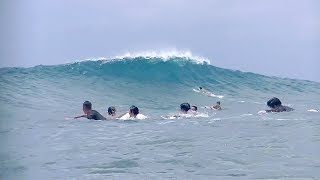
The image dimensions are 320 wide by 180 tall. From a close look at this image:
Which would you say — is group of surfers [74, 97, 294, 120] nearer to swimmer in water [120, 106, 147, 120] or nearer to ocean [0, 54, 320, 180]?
swimmer in water [120, 106, 147, 120]

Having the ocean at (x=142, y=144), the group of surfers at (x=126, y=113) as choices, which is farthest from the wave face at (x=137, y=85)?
the group of surfers at (x=126, y=113)

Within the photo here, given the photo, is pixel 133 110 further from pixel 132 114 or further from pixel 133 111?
pixel 132 114

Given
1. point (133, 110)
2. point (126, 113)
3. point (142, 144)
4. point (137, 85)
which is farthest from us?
point (137, 85)

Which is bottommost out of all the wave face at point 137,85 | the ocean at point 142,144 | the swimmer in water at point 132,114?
the ocean at point 142,144

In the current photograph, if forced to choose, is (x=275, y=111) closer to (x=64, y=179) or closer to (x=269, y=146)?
(x=269, y=146)

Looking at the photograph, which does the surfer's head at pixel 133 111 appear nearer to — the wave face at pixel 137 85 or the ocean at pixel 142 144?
the ocean at pixel 142 144

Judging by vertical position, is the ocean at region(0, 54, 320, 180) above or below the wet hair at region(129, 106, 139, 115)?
below

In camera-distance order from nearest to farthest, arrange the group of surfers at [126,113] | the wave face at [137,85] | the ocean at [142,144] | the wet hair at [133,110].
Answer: the ocean at [142,144] < the group of surfers at [126,113] < the wet hair at [133,110] < the wave face at [137,85]

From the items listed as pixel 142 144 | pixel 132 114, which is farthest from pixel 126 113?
pixel 142 144

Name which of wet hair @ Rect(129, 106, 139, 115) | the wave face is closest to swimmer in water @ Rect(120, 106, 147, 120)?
wet hair @ Rect(129, 106, 139, 115)

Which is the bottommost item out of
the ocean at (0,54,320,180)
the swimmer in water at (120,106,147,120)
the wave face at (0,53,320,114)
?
the ocean at (0,54,320,180)

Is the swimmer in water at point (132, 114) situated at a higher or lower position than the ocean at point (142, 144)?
higher

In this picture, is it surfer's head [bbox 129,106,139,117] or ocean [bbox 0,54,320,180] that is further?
surfer's head [bbox 129,106,139,117]

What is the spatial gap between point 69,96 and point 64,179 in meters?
17.0
